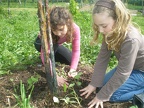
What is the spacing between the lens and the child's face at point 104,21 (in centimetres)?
220

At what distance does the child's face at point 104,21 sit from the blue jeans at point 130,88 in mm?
633

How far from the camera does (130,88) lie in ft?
8.84

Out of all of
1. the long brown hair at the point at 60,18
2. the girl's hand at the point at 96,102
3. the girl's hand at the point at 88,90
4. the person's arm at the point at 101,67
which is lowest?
the girl's hand at the point at 96,102

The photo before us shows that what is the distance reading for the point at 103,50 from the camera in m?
2.66

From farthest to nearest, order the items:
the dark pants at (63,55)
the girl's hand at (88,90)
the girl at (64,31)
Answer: the dark pants at (63,55) → the girl at (64,31) → the girl's hand at (88,90)

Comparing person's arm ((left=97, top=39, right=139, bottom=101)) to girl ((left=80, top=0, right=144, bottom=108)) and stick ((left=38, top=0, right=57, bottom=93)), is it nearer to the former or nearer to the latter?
girl ((left=80, top=0, right=144, bottom=108))

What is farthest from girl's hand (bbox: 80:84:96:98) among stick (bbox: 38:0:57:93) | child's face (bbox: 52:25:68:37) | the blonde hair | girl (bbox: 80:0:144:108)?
child's face (bbox: 52:25:68:37)

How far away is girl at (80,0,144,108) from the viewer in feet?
7.30

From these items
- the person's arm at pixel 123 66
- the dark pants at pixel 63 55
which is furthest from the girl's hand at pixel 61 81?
the dark pants at pixel 63 55

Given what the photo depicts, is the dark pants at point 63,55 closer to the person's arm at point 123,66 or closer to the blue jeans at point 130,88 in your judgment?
the blue jeans at point 130,88

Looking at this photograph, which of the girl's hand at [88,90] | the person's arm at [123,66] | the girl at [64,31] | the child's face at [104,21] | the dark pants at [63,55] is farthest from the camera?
the dark pants at [63,55]

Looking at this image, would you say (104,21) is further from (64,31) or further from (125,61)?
(64,31)

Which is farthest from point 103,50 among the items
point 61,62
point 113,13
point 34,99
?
point 61,62

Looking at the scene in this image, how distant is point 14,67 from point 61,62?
672 millimetres
